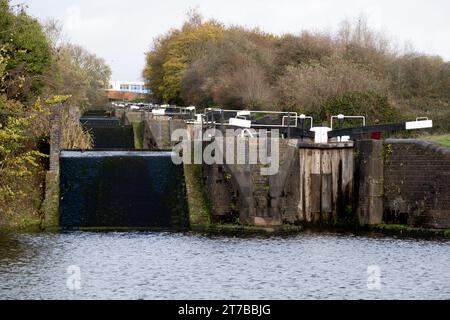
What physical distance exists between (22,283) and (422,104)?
32.3m

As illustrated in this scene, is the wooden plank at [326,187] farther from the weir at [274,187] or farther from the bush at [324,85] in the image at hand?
the bush at [324,85]

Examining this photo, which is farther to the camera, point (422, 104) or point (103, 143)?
point (103, 143)

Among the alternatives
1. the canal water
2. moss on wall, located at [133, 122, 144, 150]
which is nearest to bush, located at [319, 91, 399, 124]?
the canal water

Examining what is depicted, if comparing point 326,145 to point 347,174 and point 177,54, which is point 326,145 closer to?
point 347,174

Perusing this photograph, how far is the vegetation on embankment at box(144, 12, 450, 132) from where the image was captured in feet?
150

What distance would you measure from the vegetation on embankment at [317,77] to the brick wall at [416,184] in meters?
9.58

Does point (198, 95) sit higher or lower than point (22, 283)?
higher

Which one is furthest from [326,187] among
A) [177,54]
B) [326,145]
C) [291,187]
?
[177,54]

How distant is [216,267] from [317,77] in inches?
978

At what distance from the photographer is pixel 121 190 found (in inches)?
1323

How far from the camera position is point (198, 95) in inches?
2972

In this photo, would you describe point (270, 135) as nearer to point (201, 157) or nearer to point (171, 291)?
point (201, 157)
